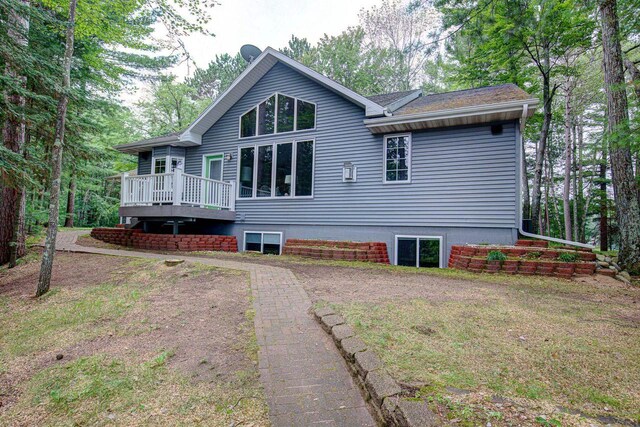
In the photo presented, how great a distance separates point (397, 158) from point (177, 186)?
257 inches

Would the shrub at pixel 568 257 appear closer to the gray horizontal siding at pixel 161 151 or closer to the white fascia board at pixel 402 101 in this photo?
the white fascia board at pixel 402 101

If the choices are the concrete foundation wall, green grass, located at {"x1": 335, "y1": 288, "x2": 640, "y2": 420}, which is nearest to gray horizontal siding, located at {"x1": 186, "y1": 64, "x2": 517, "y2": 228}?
the concrete foundation wall

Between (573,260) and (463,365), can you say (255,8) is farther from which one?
(463,365)

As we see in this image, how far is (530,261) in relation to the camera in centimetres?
630

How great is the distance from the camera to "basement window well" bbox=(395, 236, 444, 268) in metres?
8.38

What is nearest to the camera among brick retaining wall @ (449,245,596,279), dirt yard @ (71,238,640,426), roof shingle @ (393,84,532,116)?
dirt yard @ (71,238,640,426)

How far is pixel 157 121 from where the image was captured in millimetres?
24500

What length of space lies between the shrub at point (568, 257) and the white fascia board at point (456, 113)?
3.28 metres

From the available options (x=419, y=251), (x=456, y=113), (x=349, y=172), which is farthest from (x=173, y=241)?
(x=456, y=113)

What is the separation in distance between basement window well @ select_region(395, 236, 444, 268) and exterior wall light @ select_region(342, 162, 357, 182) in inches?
85.4

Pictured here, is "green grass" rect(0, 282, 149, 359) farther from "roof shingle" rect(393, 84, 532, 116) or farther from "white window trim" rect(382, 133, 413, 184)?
"roof shingle" rect(393, 84, 532, 116)

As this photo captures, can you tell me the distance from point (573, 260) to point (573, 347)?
4369 millimetres

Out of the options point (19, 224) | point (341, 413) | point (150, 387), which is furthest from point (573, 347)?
point (19, 224)

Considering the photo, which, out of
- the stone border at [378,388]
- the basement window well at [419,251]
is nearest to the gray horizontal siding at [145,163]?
the basement window well at [419,251]
